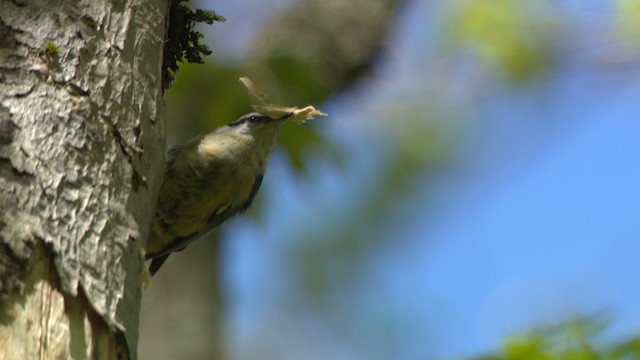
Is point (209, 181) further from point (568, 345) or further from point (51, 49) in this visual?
point (568, 345)

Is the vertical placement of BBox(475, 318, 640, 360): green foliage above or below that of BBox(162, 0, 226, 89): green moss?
below

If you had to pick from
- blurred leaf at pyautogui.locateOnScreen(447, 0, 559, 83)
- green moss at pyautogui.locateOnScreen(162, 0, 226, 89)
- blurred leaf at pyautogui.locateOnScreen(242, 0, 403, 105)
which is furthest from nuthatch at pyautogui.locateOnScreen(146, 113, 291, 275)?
A: blurred leaf at pyautogui.locateOnScreen(447, 0, 559, 83)

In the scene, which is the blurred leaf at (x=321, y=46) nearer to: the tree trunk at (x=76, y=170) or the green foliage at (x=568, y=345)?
the green foliage at (x=568, y=345)

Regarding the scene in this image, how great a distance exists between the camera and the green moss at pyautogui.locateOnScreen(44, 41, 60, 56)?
1889mm

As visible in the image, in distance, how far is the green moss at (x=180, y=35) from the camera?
2.33 m

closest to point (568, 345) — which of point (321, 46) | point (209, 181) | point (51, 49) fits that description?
point (209, 181)

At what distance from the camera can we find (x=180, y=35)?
2.36 metres

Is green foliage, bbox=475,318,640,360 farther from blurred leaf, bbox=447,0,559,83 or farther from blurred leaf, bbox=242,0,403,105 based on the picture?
blurred leaf, bbox=447,0,559,83

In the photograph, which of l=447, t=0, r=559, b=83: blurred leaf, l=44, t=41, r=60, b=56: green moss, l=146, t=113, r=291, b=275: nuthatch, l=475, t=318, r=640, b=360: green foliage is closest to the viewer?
l=44, t=41, r=60, b=56: green moss

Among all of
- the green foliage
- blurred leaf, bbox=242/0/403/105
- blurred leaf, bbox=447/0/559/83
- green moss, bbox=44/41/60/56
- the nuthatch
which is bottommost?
the green foliage

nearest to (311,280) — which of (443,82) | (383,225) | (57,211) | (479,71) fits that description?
(383,225)

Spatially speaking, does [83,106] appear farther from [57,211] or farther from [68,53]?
[57,211]

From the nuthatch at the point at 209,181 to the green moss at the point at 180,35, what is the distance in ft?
1.14

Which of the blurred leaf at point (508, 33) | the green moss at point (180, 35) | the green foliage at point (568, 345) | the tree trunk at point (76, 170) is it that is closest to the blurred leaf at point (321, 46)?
the blurred leaf at point (508, 33)
